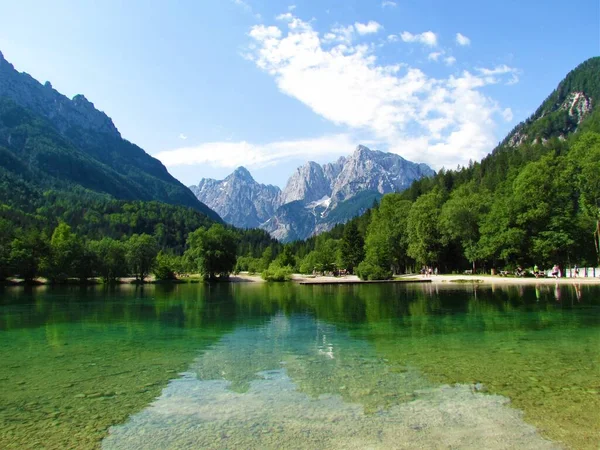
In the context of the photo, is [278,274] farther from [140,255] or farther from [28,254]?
[28,254]

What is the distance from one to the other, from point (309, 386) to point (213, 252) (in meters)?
104

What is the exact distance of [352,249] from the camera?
11906cm

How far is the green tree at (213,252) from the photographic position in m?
115

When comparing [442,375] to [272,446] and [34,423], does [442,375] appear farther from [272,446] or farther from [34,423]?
[34,423]

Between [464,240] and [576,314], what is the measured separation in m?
61.3

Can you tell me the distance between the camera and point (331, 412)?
10961 mm

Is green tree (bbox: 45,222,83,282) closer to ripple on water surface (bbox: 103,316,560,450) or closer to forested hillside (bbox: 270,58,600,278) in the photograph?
Result: forested hillside (bbox: 270,58,600,278)

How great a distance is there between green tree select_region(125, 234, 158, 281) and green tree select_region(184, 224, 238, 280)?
1041 centimetres

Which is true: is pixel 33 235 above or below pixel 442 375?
above

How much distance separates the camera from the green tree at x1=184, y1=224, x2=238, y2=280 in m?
115

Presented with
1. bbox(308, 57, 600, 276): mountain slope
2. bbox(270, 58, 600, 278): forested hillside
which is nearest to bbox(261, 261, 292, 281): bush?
bbox(270, 58, 600, 278): forested hillside

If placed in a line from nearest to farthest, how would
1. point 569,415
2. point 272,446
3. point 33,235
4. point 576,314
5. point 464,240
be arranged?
point 272,446 < point 569,415 < point 576,314 < point 464,240 < point 33,235

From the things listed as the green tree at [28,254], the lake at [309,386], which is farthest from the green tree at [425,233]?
the green tree at [28,254]

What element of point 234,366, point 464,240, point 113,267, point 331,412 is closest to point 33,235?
point 113,267
